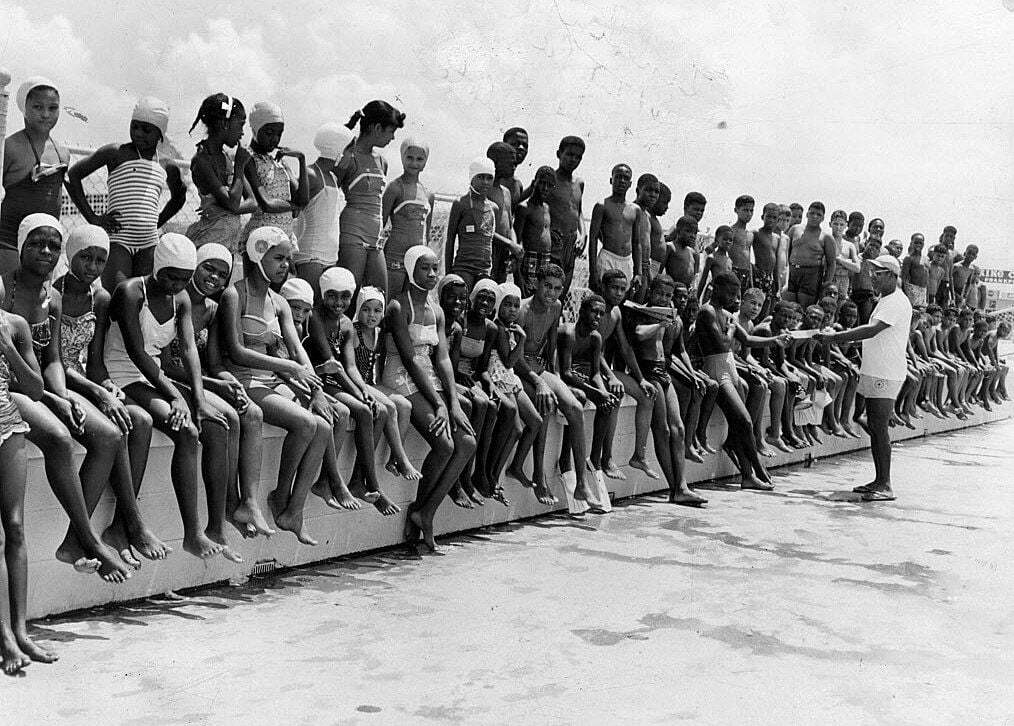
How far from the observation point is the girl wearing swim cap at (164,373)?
5.41 metres

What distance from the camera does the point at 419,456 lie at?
Answer: 285 inches

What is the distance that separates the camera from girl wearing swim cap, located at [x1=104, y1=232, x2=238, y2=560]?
5.41 metres

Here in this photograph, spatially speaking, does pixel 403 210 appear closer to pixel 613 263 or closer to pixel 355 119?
pixel 355 119

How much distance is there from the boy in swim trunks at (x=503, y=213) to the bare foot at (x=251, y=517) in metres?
3.85

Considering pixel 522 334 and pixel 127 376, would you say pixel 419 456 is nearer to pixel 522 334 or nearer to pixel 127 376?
pixel 522 334

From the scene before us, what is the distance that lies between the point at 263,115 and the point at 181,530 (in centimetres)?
281

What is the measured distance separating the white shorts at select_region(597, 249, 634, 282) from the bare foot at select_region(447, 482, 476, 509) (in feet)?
11.9

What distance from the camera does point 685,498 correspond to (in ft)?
31.1

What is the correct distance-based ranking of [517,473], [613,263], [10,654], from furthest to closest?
[613,263] → [517,473] → [10,654]

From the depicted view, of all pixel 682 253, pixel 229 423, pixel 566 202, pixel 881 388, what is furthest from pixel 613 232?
pixel 229 423

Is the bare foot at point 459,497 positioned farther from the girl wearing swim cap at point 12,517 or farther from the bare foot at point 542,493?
the girl wearing swim cap at point 12,517

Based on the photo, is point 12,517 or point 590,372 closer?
point 12,517

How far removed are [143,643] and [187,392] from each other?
4.40 ft

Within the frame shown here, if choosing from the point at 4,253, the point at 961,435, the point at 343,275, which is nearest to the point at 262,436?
the point at 343,275
